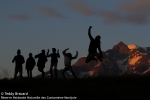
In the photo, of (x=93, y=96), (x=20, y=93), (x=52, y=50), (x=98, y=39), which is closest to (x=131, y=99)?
(x=93, y=96)

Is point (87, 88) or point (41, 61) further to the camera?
point (41, 61)

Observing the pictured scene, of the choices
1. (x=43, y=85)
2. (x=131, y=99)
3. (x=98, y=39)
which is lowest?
(x=131, y=99)

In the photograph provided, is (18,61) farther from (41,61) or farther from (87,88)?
(87,88)

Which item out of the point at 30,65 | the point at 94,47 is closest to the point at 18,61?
the point at 30,65

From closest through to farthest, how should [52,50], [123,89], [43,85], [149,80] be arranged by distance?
[123,89] < [43,85] < [149,80] < [52,50]

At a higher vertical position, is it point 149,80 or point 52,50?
point 52,50

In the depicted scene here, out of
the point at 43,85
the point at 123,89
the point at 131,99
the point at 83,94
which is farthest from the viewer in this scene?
the point at 43,85

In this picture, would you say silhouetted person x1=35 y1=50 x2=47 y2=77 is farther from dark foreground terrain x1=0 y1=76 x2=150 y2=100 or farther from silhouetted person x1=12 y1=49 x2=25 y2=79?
dark foreground terrain x1=0 y1=76 x2=150 y2=100

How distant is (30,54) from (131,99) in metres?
10.6

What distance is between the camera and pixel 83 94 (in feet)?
48.7

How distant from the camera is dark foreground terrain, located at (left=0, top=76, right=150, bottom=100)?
14484mm

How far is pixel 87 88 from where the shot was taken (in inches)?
629

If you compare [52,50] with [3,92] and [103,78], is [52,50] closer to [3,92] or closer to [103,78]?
[103,78]

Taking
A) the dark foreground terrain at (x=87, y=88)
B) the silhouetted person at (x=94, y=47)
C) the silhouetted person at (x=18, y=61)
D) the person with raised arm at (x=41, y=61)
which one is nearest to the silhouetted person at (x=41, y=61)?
the person with raised arm at (x=41, y=61)
